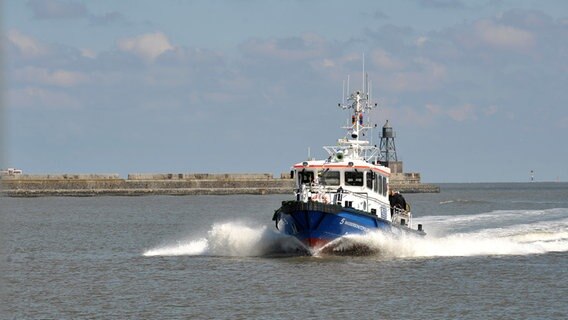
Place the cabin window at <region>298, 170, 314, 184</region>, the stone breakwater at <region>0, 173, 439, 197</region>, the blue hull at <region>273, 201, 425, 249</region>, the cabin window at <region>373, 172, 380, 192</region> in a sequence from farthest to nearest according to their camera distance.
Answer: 1. the stone breakwater at <region>0, 173, 439, 197</region>
2. the cabin window at <region>373, 172, 380, 192</region>
3. the cabin window at <region>298, 170, 314, 184</region>
4. the blue hull at <region>273, 201, 425, 249</region>

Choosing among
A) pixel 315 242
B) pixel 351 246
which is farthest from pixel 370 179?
pixel 315 242

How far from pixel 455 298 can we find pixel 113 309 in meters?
7.99

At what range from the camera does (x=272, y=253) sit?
33.5 m

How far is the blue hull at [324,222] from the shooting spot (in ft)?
98.1

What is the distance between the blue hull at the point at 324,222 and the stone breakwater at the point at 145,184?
9798 centimetres

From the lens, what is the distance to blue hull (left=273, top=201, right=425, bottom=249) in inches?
1177

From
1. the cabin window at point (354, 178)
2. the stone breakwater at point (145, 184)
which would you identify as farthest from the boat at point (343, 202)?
the stone breakwater at point (145, 184)

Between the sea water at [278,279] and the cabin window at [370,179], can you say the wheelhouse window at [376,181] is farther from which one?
the sea water at [278,279]

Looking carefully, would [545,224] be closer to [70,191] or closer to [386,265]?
[386,265]

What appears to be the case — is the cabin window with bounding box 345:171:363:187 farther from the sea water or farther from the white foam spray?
Result: the white foam spray

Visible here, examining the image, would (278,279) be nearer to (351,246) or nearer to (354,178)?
(351,246)

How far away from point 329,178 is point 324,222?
246 cm

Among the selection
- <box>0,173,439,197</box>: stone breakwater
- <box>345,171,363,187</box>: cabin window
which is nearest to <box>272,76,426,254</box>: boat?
<box>345,171,363,187</box>: cabin window

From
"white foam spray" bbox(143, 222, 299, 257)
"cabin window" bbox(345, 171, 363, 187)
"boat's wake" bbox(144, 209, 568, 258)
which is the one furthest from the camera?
"white foam spray" bbox(143, 222, 299, 257)
